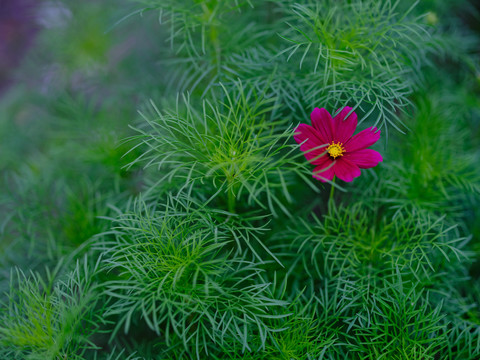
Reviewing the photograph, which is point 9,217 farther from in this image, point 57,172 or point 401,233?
point 401,233

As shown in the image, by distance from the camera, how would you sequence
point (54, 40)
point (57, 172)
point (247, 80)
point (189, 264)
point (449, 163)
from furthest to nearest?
point (54, 40) < point (57, 172) < point (449, 163) < point (247, 80) < point (189, 264)

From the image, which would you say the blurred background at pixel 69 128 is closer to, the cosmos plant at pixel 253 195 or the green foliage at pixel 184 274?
the cosmos plant at pixel 253 195

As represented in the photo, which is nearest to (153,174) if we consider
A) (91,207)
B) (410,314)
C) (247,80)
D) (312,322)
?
(91,207)

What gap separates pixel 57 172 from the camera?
116 cm

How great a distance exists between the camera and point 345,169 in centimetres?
71

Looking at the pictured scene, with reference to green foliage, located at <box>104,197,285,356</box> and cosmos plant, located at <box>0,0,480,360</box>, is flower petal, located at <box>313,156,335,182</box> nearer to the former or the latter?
cosmos plant, located at <box>0,0,480,360</box>

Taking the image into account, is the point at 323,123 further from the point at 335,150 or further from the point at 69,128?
the point at 69,128

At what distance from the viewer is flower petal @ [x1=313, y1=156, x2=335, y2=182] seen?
65 cm

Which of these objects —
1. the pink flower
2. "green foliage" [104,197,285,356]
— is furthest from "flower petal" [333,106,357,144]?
"green foliage" [104,197,285,356]

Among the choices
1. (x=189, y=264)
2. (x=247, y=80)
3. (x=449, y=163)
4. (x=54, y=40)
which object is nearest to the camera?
(x=189, y=264)

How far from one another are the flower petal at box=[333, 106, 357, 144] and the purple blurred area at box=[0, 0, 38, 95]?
1.68 metres

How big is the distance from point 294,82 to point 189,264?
47cm

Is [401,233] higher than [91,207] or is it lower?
lower

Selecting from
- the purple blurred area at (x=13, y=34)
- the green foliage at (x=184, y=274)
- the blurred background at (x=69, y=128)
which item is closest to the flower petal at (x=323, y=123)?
the green foliage at (x=184, y=274)
